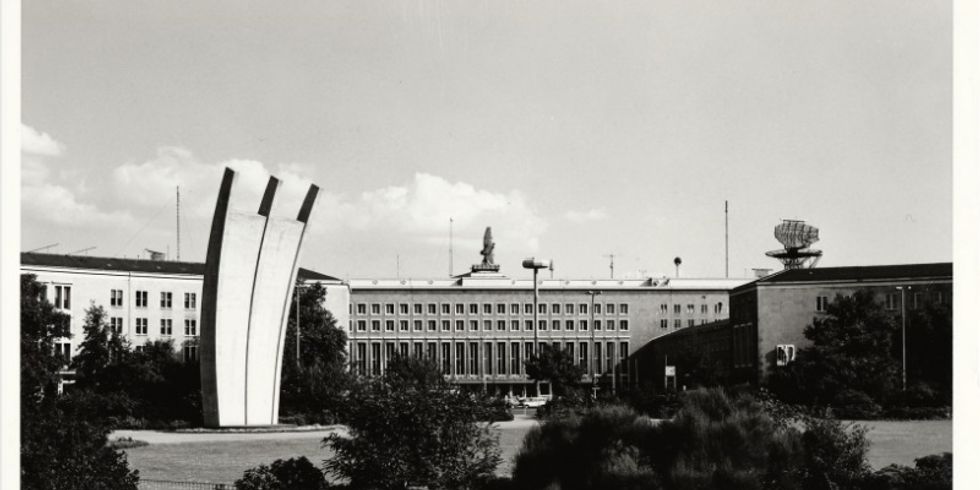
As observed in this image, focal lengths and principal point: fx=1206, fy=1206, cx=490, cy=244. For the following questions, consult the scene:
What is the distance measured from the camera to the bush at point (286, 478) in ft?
60.8

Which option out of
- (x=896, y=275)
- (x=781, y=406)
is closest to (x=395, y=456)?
(x=781, y=406)

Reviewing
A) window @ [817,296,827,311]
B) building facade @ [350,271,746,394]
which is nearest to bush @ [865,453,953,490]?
window @ [817,296,827,311]

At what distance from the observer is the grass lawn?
25984mm

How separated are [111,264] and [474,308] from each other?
39.3 m

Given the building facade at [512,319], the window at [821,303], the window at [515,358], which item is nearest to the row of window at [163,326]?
the building facade at [512,319]

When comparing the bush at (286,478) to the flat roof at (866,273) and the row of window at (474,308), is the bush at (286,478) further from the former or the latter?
the row of window at (474,308)

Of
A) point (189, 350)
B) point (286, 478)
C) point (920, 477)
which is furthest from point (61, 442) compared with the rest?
point (189, 350)

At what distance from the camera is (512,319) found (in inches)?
4382

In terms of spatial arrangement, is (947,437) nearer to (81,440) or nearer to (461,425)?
(461,425)

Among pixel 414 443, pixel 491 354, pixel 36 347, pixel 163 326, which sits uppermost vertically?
pixel 36 347

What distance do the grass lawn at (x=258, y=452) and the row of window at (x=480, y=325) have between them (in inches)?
2813

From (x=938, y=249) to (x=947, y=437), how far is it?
1144cm

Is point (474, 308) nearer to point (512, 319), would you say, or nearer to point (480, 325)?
point (480, 325)

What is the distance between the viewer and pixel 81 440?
673 inches
